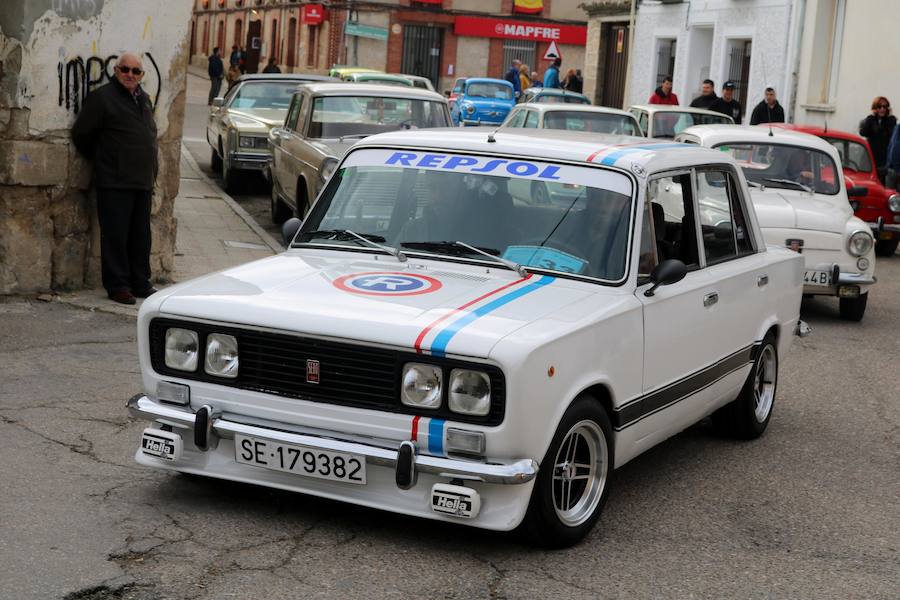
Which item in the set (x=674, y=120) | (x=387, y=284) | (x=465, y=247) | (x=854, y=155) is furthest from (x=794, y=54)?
(x=387, y=284)

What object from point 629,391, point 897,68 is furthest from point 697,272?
point 897,68

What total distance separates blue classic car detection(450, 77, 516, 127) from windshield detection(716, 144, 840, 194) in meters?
23.4

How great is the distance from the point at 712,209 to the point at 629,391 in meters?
1.64

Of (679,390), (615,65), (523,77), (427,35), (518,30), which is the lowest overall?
(679,390)

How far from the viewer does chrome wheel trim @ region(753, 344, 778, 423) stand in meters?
7.66

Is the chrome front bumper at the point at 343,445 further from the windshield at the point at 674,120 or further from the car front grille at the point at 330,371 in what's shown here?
the windshield at the point at 674,120

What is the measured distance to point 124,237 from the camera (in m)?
10.2

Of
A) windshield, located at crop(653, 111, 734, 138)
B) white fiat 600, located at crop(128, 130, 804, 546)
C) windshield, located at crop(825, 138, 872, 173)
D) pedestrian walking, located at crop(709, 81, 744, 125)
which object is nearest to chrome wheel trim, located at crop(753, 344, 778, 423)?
white fiat 600, located at crop(128, 130, 804, 546)

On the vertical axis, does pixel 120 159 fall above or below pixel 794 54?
below

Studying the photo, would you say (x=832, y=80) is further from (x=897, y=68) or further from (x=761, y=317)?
(x=761, y=317)

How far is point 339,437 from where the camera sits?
516 cm

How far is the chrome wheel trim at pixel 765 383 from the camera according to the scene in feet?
25.1

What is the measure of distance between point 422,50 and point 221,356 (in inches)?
2020

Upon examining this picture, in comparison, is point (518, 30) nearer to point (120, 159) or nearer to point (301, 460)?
point (120, 159)
